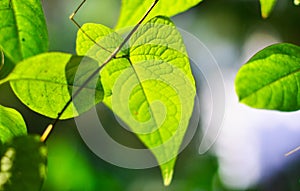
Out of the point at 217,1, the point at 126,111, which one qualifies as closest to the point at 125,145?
the point at 217,1

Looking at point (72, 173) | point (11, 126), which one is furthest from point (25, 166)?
point (72, 173)

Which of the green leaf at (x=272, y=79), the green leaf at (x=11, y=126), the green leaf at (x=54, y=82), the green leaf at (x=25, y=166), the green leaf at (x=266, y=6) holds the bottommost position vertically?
the green leaf at (x=11, y=126)

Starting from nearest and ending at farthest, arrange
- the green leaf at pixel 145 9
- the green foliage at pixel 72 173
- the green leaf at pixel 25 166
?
the green leaf at pixel 25 166
the green leaf at pixel 145 9
the green foliage at pixel 72 173

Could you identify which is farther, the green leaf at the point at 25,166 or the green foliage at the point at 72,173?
the green foliage at the point at 72,173

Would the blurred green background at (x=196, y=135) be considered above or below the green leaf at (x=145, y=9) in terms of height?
below

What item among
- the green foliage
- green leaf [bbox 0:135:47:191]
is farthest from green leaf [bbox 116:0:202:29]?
the green foliage

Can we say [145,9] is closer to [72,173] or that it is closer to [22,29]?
[22,29]

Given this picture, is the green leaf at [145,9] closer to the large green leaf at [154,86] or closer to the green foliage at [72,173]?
the large green leaf at [154,86]

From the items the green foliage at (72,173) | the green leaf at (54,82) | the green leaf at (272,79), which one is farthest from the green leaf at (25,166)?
the green foliage at (72,173)
